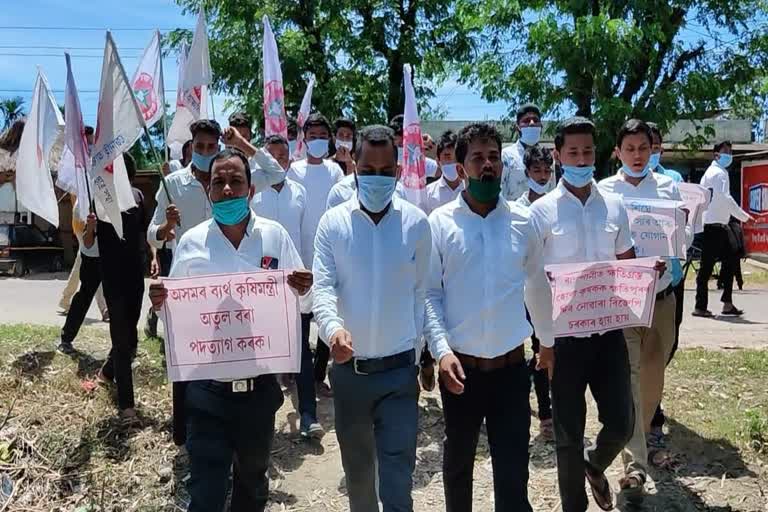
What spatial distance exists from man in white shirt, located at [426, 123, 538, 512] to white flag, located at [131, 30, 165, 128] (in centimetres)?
335

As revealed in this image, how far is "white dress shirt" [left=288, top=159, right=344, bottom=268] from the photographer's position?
623cm

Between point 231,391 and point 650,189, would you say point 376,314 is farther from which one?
point 650,189

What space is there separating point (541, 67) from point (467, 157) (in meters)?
12.3

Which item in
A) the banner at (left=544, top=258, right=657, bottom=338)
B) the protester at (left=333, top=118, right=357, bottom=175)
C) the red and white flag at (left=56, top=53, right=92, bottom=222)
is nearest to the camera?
the banner at (left=544, top=258, right=657, bottom=338)

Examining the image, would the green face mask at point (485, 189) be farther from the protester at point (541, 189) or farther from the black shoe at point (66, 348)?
the black shoe at point (66, 348)

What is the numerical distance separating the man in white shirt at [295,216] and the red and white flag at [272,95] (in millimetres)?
136

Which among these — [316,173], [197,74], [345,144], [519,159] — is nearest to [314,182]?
[316,173]

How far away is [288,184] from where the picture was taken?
5.86 metres

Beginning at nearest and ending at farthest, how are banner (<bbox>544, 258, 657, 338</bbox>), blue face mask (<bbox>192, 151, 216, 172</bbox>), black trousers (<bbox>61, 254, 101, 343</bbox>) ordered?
banner (<bbox>544, 258, 657, 338</bbox>), blue face mask (<bbox>192, 151, 216, 172</bbox>), black trousers (<bbox>61, 254, 101, 343</bbox>)

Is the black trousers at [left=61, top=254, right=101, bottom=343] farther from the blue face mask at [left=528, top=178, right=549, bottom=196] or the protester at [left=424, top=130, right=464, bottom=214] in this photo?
the blue face mask at [left=528, top=178, right=549, bottom=196]

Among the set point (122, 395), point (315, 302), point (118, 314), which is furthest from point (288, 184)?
point (315, 302)

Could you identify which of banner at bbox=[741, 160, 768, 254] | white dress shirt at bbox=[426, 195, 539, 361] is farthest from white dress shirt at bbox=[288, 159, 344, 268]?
banner at bbox=[741, 160, 768, 254]

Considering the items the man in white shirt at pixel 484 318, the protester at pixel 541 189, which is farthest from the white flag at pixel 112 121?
the protester at pixel 541 189

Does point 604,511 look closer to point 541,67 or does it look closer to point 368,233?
point 368,233
